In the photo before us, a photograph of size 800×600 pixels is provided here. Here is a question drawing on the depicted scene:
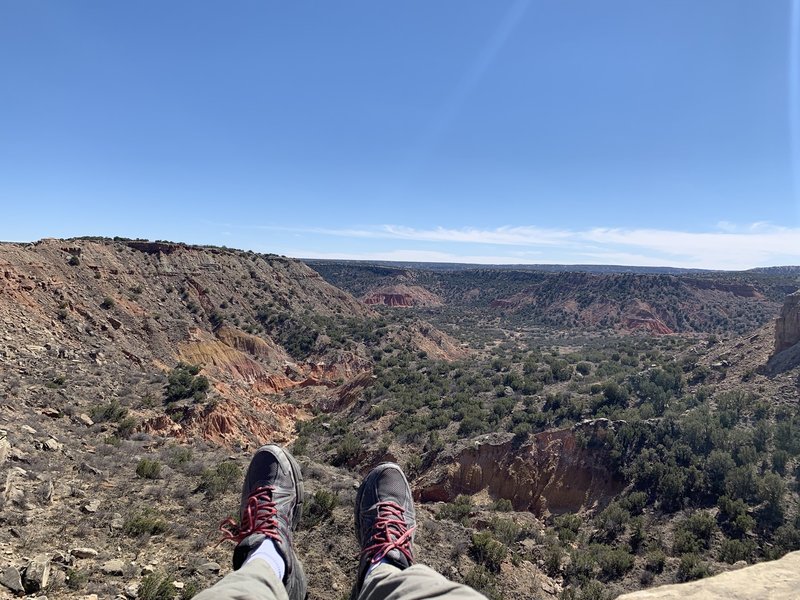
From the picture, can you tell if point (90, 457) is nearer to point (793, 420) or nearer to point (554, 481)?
point (554, 481)

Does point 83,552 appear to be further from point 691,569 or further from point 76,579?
point 691,569

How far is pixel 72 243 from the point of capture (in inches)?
1455

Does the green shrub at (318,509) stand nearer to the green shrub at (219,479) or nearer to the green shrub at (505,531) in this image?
the green shrub at (219,479)

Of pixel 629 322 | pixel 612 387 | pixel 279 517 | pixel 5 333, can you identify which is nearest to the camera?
pixel 279 517

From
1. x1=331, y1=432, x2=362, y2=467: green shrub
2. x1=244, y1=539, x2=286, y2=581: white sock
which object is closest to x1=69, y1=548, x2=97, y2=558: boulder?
x1=244, y1=539, x2=286, y2=581: white sock

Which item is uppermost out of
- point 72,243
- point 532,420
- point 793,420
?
point 72,243

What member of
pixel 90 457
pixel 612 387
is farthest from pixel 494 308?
pixel 90 457

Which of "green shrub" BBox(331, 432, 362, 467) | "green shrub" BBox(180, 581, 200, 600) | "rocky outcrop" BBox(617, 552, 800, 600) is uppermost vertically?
"rocky outcrop" BBox(617, 552, 800, 600)

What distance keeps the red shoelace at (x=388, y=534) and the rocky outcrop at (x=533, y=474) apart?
13577mm

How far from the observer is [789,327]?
23719 mm

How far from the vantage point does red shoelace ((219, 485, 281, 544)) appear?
4730mm

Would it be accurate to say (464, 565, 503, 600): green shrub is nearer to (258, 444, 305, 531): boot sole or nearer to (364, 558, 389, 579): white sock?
(258, 444, 305, 531): boot sole

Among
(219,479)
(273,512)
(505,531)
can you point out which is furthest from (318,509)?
(505,531)

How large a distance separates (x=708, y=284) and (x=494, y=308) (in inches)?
1726
